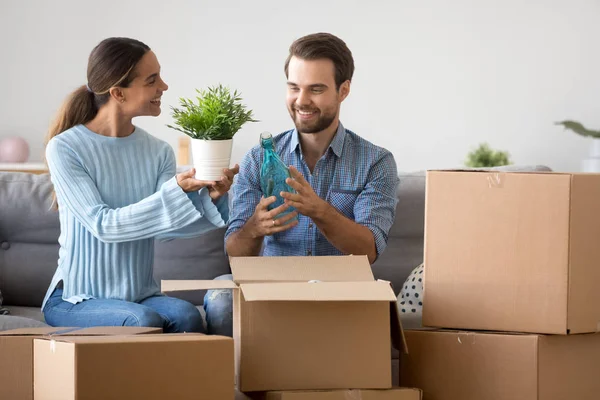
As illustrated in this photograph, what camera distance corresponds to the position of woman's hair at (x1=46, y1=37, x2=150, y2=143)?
230cm

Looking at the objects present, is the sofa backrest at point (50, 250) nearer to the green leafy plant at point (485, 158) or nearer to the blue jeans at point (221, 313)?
the blue jeans at point (221, 313)

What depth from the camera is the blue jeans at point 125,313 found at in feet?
7.09

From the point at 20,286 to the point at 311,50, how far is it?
1214 millimetres

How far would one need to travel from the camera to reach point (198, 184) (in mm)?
2131

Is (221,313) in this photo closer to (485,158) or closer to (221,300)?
(221,300)

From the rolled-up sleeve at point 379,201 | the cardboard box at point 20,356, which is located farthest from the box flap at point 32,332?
the rolled-up sleeve at point 379,201

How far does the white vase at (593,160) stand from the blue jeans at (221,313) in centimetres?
374

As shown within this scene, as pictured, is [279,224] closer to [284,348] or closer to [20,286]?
[284,348]

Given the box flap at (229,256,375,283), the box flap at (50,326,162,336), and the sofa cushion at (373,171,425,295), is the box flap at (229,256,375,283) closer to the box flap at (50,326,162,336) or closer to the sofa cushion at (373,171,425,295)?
the box flap at (50,326,162,336)

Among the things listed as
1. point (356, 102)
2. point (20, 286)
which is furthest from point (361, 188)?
point (356, 102)

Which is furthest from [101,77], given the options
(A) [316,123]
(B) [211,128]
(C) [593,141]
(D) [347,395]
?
(C) [593,141]

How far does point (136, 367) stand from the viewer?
167 cm

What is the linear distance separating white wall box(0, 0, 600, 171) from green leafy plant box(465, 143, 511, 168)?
0.15 metres

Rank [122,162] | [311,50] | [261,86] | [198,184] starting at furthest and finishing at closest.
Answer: [261,86], [311,50], [122,162], [198,184]
